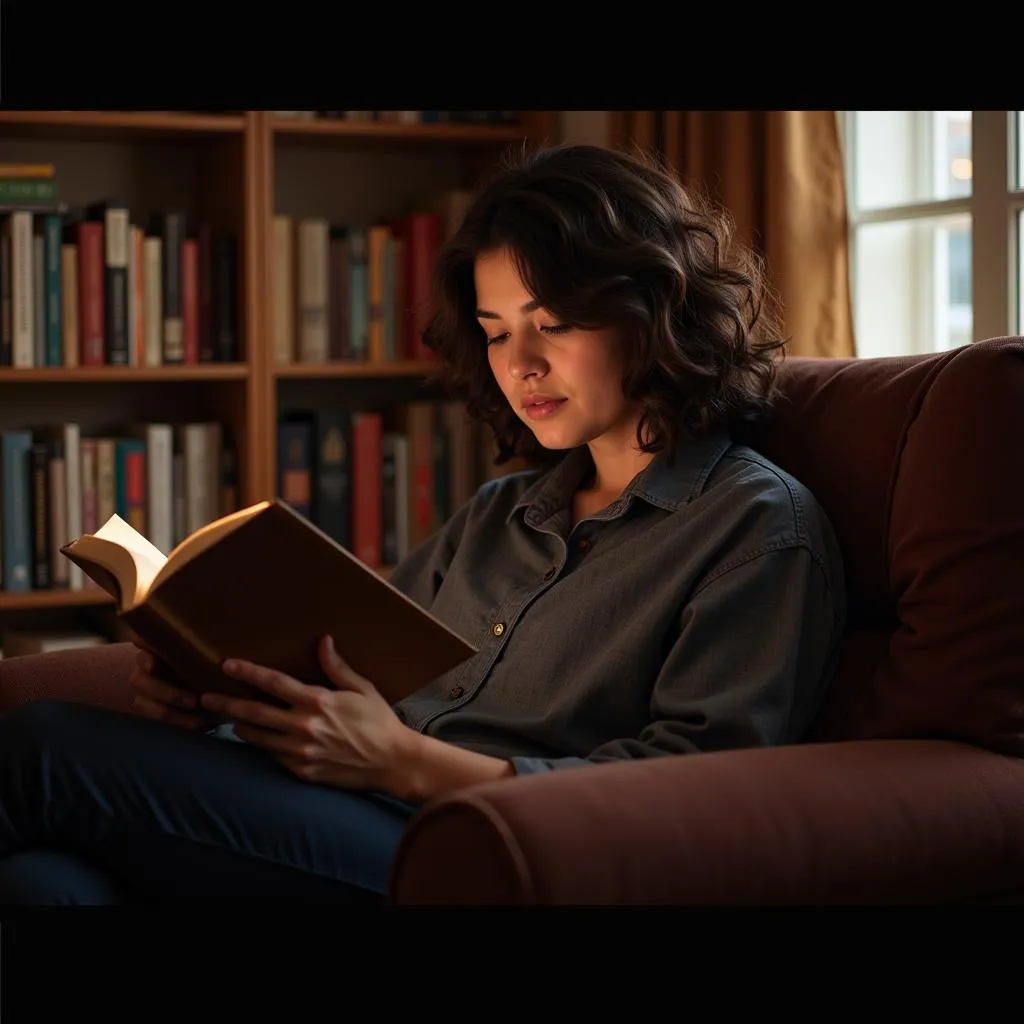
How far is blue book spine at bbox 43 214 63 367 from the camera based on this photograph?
2.67 metres

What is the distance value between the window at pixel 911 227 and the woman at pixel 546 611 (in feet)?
2.61

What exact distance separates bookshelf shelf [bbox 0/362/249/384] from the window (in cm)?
114

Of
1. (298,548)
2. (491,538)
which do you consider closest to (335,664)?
(298,548)

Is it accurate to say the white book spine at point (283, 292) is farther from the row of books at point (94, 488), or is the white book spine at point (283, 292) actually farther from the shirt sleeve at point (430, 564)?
the shirt sleeve at point (430, 564)

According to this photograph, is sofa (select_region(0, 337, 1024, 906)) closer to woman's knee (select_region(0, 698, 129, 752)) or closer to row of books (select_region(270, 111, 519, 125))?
woman's knee (select_region(0, 698, 129, 752))

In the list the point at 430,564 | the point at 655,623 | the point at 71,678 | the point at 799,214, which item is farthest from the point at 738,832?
the point at 799,214

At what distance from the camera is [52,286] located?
8.79 ft

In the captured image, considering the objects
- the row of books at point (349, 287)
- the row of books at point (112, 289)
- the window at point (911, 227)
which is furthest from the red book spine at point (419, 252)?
the window at point (911, 227)

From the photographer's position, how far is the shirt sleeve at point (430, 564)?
178 centimetres

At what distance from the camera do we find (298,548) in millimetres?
1198

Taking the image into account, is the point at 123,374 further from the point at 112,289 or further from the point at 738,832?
the point at 738,832

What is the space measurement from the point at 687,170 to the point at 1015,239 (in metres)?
0.63

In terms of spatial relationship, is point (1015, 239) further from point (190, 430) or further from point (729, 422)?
point (190, 430)

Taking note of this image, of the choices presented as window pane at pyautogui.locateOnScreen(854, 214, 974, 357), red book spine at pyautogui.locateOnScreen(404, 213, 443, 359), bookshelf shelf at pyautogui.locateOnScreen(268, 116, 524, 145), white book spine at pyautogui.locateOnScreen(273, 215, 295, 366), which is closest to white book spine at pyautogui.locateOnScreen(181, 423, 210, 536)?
white book spine at pyautogui.locateOnScreen(273, 215, 295, 366)
